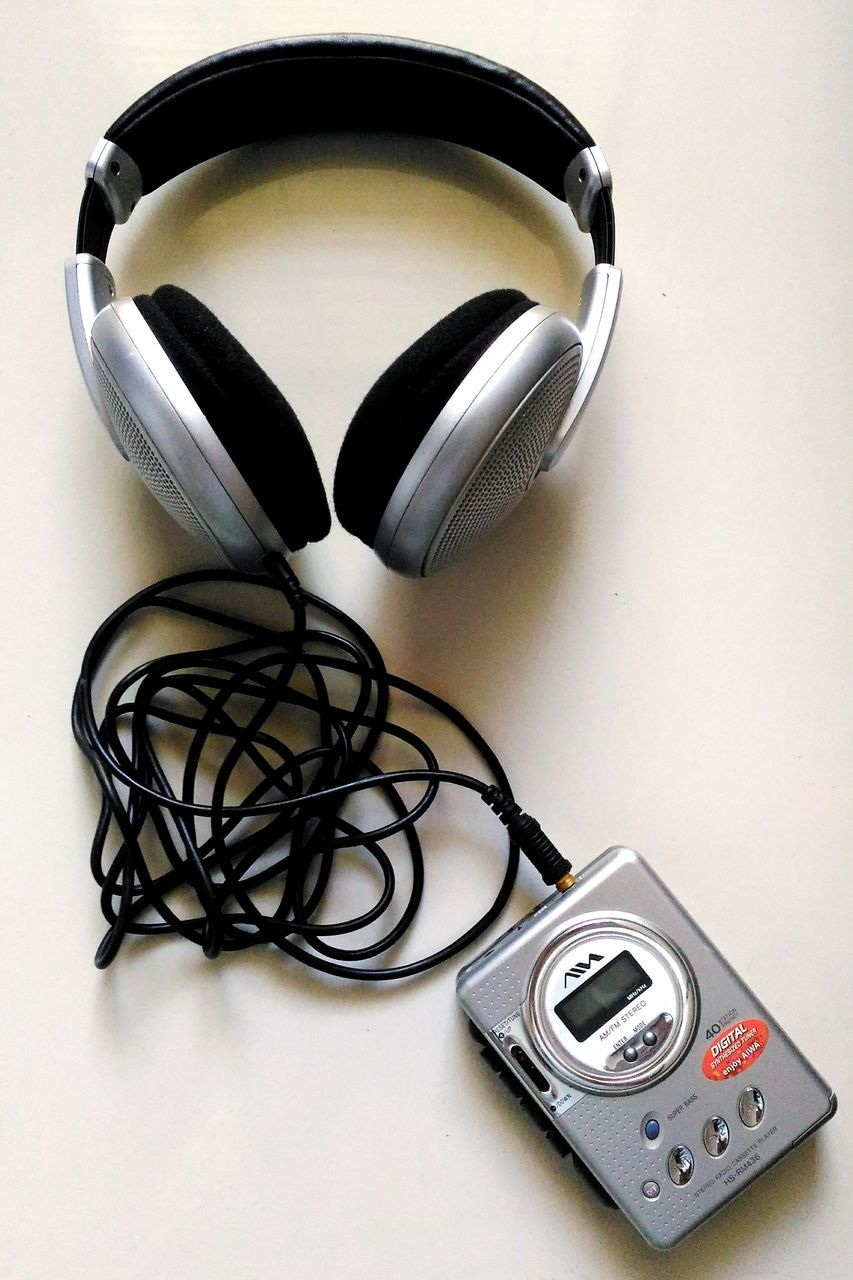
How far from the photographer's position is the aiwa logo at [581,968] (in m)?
0.71

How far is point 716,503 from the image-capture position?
0.82 meters

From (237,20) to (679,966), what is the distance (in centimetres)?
87

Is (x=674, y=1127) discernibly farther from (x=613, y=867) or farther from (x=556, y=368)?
(x=556, y=368)

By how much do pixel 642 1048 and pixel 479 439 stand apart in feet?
1.47

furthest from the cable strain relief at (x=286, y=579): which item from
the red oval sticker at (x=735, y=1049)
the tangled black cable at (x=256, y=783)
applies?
the red oval sticker at (x=735, y=1049)

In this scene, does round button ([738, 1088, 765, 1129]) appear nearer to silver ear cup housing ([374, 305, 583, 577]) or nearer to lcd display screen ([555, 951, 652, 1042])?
lcd display screen ([555, 951, 652, 1042])

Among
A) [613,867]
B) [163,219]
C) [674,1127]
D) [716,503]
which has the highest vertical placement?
[163,219]

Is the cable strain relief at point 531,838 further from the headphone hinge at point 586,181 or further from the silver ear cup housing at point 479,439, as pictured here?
the headphone hinge at point 586,181

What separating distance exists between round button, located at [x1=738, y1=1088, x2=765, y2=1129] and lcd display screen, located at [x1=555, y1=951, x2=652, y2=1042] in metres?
0.10

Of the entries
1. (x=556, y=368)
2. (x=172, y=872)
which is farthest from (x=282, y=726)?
(x=556, y=368)

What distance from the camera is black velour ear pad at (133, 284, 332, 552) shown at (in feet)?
2.04

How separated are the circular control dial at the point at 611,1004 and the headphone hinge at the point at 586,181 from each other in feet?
1.75

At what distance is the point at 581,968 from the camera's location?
714 millimetres

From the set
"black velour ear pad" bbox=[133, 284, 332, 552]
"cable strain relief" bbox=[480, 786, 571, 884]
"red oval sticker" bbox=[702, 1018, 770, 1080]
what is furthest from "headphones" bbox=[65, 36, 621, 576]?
"red oval sticker" bbox=[702, 1018, 770, 1080]
